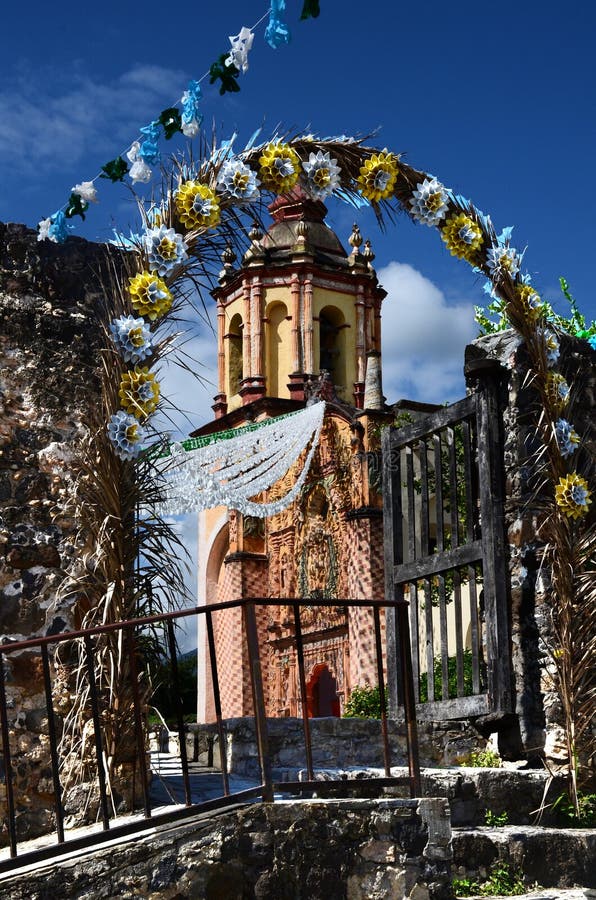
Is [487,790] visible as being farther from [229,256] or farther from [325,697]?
[325,697]

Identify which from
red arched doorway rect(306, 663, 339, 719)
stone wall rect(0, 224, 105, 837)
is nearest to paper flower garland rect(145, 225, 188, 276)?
stone wall rect(0, 224, 105, 837)

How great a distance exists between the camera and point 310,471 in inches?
990

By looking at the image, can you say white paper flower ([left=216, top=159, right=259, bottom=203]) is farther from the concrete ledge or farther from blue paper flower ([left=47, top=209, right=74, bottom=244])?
the concrete ledge

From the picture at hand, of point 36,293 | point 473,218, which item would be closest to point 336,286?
point 473,218

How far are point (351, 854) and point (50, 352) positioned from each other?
109 inches

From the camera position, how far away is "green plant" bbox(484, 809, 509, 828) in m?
7.05

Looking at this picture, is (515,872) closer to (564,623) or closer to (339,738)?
(564,623)

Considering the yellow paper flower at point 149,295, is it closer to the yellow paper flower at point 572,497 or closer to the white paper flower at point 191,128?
the white paper flower at point 191,128

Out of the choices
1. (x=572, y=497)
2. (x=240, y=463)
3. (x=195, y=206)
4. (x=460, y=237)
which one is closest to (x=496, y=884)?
(x=572, y=497)

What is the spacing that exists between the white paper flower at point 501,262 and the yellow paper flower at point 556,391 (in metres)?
0.78

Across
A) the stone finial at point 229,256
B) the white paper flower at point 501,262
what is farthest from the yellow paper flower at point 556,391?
the stone finial at point 229,256

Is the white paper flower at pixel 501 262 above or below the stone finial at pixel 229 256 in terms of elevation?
above

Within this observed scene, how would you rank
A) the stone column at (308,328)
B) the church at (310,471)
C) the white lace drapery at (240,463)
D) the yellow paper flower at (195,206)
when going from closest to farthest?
the yellow paper flower at (195,206)
the white lace drapery at (240,463)
the church at (310,471)
the stone column at (308,328)

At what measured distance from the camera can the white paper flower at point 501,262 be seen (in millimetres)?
8344
